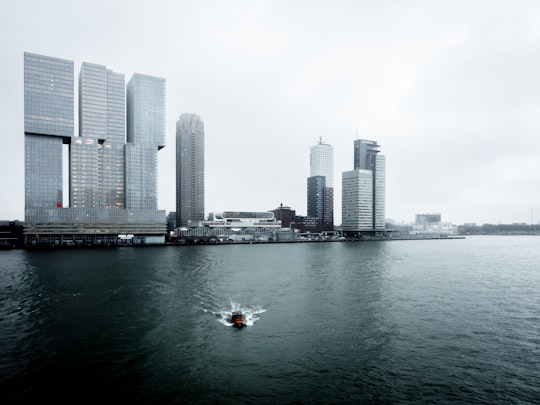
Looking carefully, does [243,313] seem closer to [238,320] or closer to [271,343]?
[238,320]

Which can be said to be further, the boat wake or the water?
the boat wake

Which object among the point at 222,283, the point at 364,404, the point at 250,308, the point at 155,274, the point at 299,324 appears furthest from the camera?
the point at 155,274

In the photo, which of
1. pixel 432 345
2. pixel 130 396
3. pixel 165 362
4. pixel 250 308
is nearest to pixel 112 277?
pixel 250 308

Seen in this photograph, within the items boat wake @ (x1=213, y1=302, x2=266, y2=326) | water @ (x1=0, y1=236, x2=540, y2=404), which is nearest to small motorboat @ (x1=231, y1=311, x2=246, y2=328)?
boat wake @ (x1=213, y1=302, x2=266, y2=326)

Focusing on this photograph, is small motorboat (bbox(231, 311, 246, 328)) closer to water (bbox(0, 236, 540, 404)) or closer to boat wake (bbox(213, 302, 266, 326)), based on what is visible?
boat wake (bbox(213, 302, 266, 326))

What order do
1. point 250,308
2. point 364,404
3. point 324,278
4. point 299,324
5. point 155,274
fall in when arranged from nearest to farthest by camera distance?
point 364,404, point 299,324, point 250,308, point 324,278, point 155,274

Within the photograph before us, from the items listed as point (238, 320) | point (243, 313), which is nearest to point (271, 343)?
point (238, 320)

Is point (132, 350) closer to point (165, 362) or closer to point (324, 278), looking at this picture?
point (165, 362)
